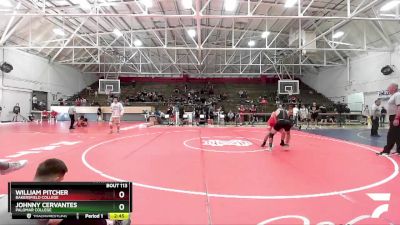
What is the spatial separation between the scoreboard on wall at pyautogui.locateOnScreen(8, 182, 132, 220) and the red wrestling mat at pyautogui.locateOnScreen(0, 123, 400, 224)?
1653 mm

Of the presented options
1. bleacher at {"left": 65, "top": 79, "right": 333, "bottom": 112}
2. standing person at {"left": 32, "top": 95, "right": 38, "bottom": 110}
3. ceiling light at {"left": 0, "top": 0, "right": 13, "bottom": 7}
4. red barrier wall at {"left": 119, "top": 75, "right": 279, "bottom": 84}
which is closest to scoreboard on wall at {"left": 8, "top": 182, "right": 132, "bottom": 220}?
ceiling light at {"left": 0, "top": 0, "right": 13, "bottom": 7}

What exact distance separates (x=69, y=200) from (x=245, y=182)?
3.59 meters

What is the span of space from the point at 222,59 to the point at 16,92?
23768mm

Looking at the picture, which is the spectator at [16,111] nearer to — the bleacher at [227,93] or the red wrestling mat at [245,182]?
the bleacher at [227,93]

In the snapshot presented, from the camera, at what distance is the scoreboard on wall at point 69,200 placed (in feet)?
4.88

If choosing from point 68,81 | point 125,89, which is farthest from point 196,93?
point 68,81

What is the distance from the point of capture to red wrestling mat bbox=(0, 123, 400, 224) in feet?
10.8

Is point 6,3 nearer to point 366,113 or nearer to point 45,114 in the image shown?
point 45,114

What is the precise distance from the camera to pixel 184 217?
3195mm

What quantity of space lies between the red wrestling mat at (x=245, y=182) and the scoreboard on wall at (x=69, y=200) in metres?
1.65

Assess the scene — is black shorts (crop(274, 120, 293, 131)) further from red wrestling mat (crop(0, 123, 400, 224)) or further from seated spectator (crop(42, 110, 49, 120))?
seated spectator (crop(42, 110, 49, 120))

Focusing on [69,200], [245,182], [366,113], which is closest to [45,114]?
[245,182]

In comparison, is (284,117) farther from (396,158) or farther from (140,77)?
(140,77)

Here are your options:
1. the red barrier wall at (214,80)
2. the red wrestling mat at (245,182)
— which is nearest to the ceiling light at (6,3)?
the red wrestling mat at (245,182)
